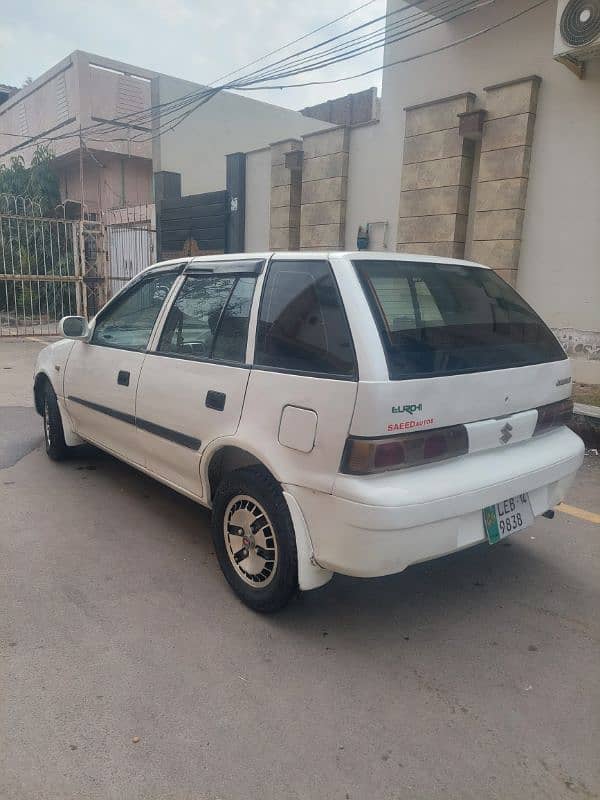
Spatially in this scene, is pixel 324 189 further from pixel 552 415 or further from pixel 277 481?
pixel 277 481

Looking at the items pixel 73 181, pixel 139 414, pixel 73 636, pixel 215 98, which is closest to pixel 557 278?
pixel 139 414

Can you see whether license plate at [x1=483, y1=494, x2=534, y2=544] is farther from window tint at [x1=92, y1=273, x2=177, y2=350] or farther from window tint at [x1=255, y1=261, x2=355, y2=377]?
window tint at [x1=92, y1=273, x2=177, y2=350]

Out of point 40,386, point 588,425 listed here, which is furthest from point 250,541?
point 588,425

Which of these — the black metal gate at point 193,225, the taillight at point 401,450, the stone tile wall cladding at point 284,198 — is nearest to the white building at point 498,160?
the stone tile wall cladding at point 284,198

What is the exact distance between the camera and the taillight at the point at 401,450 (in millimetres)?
2305

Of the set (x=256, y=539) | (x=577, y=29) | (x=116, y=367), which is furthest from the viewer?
(x=577, y=29)

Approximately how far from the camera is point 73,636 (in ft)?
8.66

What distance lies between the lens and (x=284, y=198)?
10.7 metres

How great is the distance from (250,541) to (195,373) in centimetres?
93

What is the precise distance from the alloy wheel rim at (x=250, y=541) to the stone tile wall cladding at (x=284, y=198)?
8.51 metres

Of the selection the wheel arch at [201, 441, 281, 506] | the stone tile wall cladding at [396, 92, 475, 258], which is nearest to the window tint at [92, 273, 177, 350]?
the wheel arch at [201, 441, 281, 506]

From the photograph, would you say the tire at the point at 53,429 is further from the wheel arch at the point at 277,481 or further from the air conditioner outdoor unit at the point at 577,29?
the air conditioner outdoor unit at the point at 577,29

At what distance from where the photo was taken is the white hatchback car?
235 cm

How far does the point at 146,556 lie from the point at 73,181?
19.4 metres
